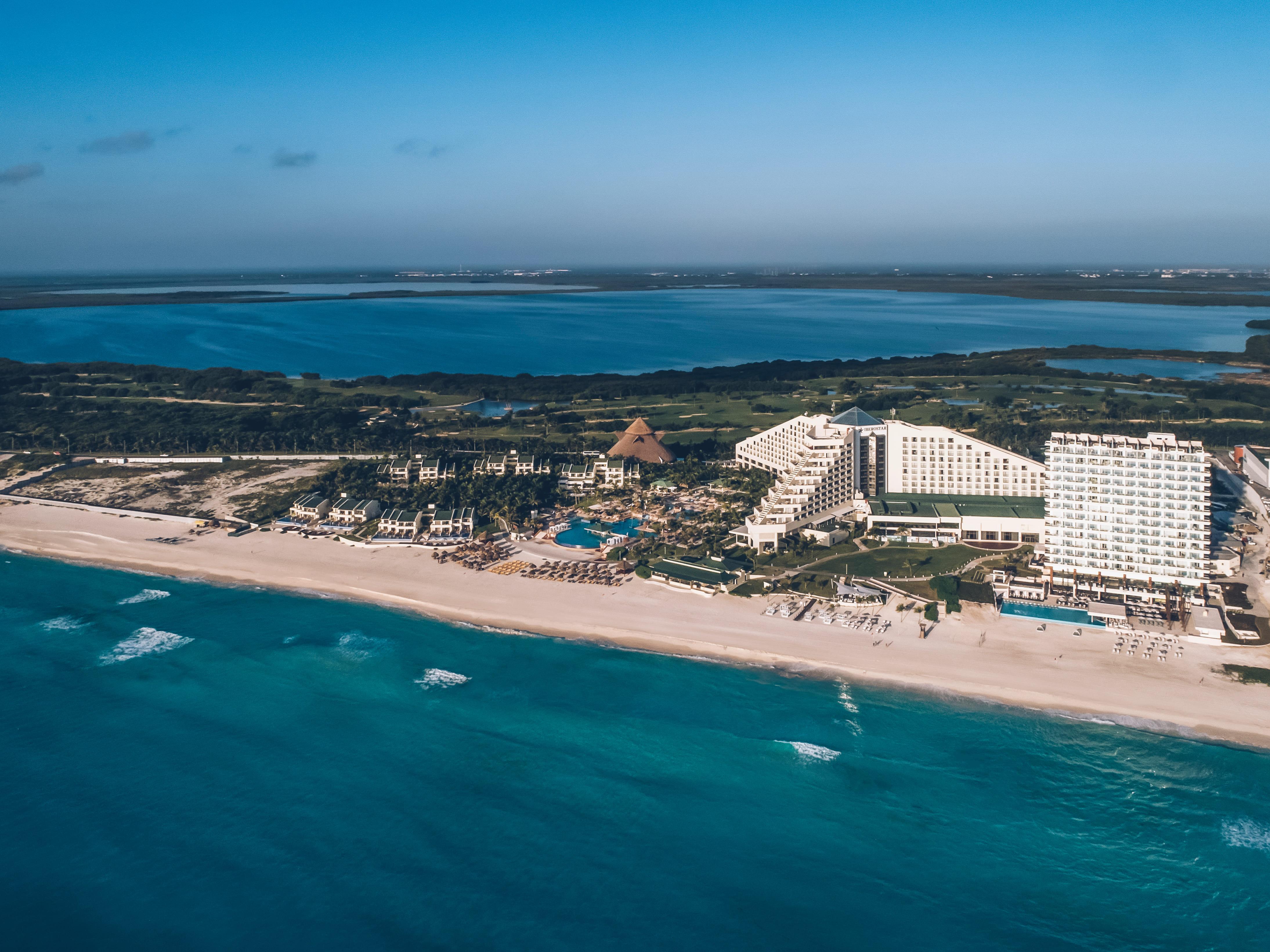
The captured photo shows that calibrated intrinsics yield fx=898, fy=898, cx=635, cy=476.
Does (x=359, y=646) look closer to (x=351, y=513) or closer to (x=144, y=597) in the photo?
(x=144, y=597)

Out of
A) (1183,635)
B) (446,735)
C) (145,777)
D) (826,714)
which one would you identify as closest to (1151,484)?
(1183,635)

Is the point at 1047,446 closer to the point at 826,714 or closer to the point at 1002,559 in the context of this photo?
the point at 1002,559

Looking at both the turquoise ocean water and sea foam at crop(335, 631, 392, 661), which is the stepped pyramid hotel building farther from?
sea foam at crop(335, 631, 392, 661)

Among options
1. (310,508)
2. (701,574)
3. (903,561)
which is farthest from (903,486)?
(310,508)

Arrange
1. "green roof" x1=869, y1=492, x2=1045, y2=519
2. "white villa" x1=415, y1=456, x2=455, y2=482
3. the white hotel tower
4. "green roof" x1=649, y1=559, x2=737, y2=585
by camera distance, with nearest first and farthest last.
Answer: the white hotel tower
"green roof" x1=649, y1=559, x2=737, y2=585
"green roof" x1=869, y1=492, x2=1045, y2=519
"white villa" x1=415, y1=456, x2=455, y2=482

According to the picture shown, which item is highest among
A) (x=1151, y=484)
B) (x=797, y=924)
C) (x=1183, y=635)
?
(x=1151, y=484)

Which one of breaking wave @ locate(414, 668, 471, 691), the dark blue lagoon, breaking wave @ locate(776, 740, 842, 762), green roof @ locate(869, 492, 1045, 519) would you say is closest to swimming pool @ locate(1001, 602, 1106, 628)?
green roof @ locate(869, 492, 1045, 519)
